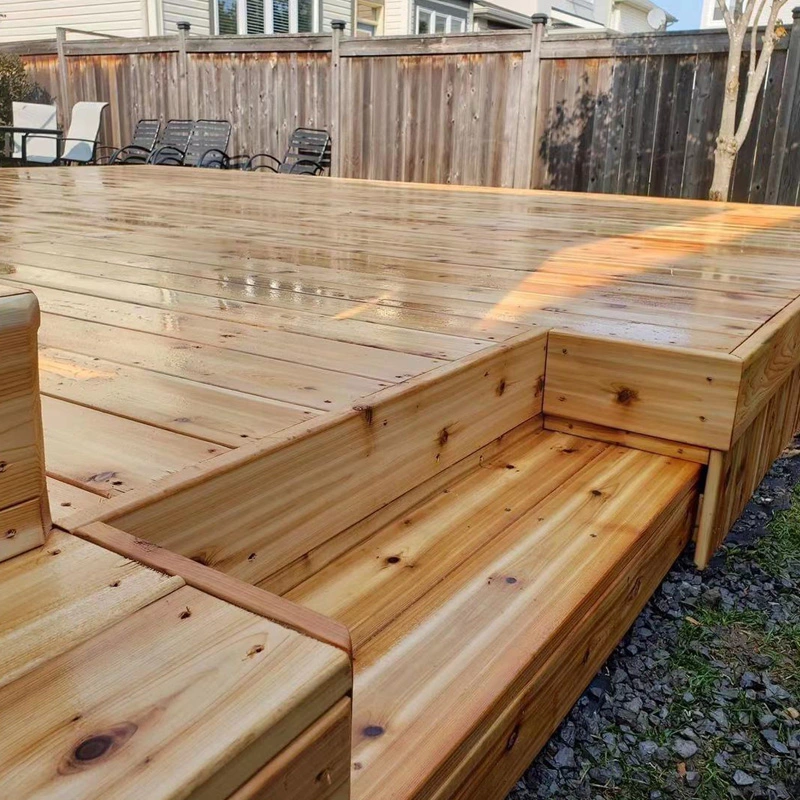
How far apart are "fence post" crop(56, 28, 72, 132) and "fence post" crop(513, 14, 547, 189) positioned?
18.1ft

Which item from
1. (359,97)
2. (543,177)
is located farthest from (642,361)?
(359,97)

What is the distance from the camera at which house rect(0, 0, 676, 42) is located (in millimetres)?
10781

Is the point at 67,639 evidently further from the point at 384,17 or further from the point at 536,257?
the point at 384,17

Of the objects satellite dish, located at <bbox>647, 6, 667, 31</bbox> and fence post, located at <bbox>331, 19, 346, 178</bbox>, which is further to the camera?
satellite dish, located at <bbox>647, 6, 667, 31</bbox>

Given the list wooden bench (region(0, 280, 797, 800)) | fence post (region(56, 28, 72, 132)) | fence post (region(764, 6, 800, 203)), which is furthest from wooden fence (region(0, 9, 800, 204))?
wooden bench (region(0, 280, 797, 800))

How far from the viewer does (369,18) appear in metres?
14.0

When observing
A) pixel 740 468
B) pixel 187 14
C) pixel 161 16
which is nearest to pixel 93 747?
pixel 740 468

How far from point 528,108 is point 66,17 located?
7572 mm

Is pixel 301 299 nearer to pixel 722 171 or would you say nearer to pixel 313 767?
pixel 313 767

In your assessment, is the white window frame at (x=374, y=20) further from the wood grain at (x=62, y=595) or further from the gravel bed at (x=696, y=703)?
the wood grain at (x=62, y=595)

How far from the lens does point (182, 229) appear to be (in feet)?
10.4

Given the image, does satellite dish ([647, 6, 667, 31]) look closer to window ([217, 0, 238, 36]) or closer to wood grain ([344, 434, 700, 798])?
window ([217, 0, 238, 36])

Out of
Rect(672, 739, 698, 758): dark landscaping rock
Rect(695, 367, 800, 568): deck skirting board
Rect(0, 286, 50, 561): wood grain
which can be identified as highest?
Rect(0, 286, 50, 561): wood grain

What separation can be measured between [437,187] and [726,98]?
207 cm
